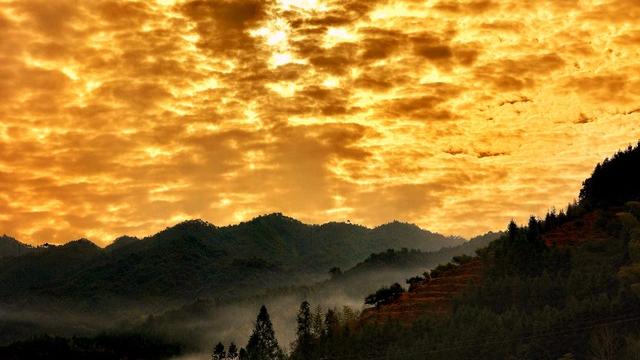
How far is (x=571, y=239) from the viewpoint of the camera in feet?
472

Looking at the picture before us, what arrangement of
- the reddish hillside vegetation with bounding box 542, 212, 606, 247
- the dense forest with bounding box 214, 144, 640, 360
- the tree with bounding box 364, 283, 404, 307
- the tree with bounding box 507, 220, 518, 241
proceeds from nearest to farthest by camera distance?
the dense forest with bounding box 214, 144, 640, 360 → the tree with bounding box 507, 220, 518, 241 → the reddish hillside vegetation with bounding box 542, 212, 606, 247 → the tree with bounding box 364, 283, 404, 307

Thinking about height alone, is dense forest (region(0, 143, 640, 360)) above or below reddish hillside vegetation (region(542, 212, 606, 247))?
below

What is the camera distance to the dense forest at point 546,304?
99.1m

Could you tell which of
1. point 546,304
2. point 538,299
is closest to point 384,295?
point 538,299

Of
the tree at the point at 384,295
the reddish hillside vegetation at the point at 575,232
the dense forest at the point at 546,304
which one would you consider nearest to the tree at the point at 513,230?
the dense forest at the point at 546,304

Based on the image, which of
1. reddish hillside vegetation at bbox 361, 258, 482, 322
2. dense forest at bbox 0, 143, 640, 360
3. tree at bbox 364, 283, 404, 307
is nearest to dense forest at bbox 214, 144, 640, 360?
dense forest at bbox 0, 143, 640, 360

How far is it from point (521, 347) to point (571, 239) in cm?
5016

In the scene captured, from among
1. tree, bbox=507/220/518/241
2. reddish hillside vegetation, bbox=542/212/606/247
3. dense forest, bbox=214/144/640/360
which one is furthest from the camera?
reddish hillside vegetation, bbox=542/212/606/247

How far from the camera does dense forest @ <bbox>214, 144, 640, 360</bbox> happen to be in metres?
99.1

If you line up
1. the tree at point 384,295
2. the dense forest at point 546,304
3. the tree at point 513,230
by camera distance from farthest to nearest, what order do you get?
the tree at point 384,295
the tree at point 513,230
the dense forest at point 546,304

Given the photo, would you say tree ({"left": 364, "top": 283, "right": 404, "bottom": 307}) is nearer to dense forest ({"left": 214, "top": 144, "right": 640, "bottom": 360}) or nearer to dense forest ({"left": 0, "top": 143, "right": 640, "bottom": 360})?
dense forest ({"left": 0, "top": 143, "right": 640, "bottom": 360})

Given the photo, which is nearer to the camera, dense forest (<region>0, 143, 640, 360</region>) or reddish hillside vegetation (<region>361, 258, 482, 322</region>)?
dense forest (<region>0, 143, 640, 360</region>)

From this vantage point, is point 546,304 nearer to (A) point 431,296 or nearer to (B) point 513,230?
(B) point 513,230

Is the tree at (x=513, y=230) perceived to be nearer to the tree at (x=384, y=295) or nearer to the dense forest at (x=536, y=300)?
the dense forest at (x=536, y=300)
